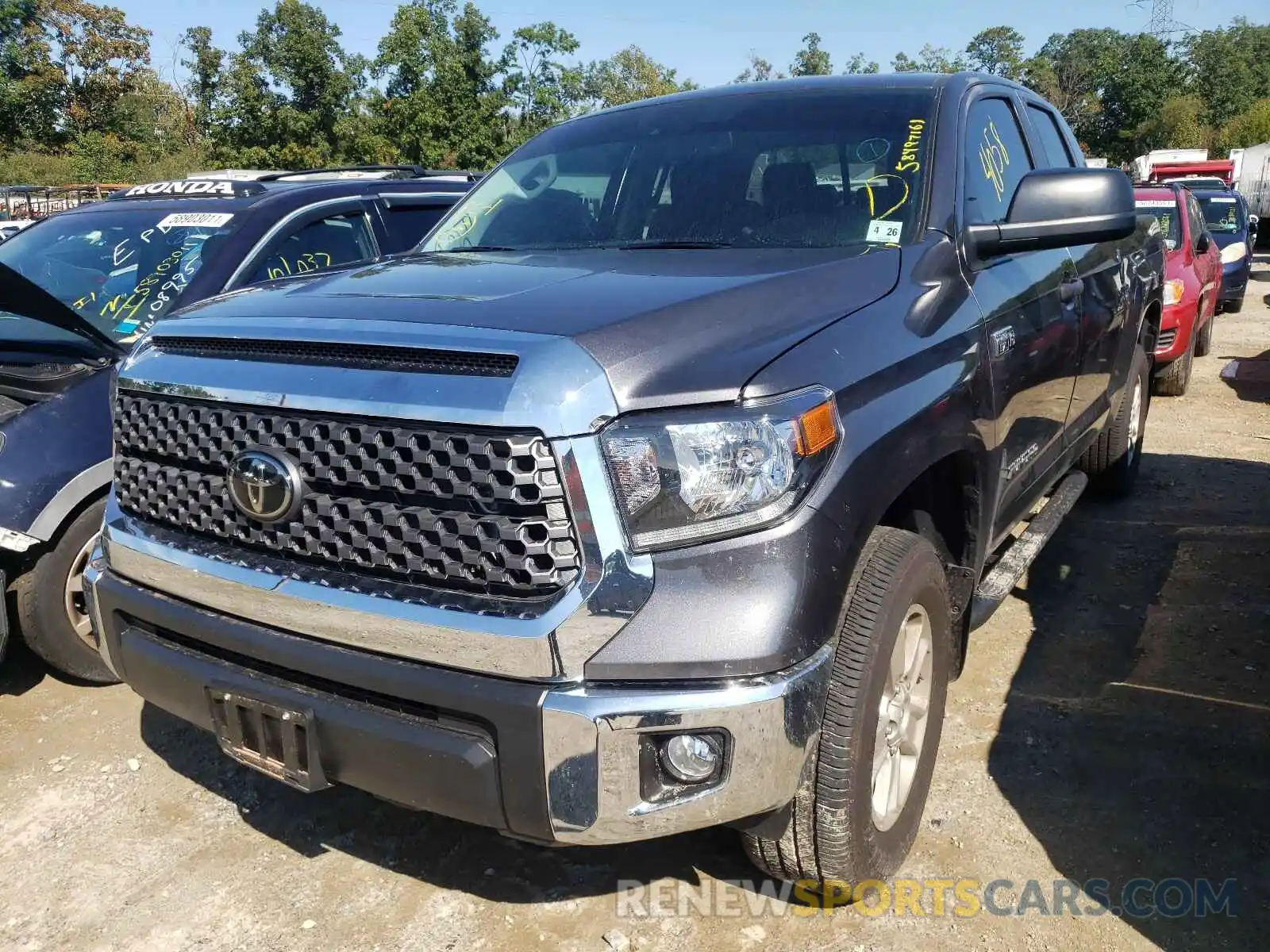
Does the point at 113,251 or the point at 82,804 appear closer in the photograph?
the point at 82,804

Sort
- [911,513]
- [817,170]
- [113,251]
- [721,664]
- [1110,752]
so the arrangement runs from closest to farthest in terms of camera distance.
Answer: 1. [721,664]
2. [911,513]
3. [817,170]
4. [1110,752]
5. [113,251]

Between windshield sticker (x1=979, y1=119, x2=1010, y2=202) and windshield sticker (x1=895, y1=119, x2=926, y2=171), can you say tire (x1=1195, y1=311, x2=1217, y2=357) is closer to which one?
windshield sticker (x1=979, y1=119, x2=1010, y2=202)

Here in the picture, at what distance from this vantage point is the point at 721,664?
1914 mm

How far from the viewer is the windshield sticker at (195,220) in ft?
14.5

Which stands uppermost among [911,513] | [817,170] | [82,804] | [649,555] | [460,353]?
[817,170]

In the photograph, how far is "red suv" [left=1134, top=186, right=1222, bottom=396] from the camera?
813cm

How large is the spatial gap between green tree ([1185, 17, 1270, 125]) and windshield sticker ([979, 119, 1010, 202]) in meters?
76.0

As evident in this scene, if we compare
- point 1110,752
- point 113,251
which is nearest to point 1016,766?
point 1110,752

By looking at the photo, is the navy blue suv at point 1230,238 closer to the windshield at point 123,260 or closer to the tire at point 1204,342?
the tire at point 1204,342

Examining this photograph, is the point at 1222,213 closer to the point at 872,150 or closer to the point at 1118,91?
the point at 872,150

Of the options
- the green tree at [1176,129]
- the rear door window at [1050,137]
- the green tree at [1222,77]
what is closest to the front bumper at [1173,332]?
the rear door window at [1050,137]

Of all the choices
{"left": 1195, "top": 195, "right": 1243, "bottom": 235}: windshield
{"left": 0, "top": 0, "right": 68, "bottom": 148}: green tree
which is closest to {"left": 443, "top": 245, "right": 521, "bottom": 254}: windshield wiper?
{"left": 1195, "top": 195, "right": 1243, "bottom": 235}: windshield

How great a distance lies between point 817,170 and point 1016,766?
191cm

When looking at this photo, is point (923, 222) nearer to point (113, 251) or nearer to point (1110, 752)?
point (1110, 752)
